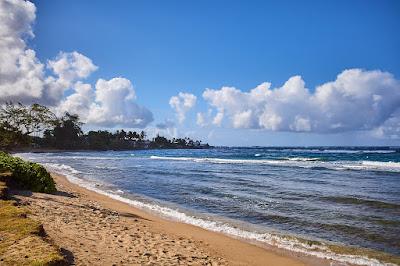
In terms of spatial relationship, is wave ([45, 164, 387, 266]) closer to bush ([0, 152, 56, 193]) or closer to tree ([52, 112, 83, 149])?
bush ([0, 152, 56, 193])

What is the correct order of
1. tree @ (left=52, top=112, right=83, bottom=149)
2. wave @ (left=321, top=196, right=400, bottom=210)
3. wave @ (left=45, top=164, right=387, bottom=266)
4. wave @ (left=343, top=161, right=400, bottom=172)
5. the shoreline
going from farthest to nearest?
tree @ (left=52, top=112, right=83, bottom=149) → wave @ (left=343, top=161, right=400, bottom=172) → wave @ (left=321, top=196, right=400, bottom=210) → wave @ (left=45, top=164, right=387, bottom=266) → the shoreline

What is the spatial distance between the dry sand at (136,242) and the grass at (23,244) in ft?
1.50

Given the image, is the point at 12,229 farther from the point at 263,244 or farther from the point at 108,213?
the point at 263,244

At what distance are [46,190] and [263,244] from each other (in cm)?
1094

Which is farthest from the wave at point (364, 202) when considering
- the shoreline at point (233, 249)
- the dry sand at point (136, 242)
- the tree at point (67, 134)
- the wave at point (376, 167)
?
the tree at point (67, 134)

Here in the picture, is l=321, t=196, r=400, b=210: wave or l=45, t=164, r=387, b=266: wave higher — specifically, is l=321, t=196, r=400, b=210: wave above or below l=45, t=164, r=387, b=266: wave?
above

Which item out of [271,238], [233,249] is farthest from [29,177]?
[271,238]

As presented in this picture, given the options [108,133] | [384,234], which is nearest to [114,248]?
[384,234]

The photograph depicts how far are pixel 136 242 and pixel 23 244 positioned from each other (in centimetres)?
293

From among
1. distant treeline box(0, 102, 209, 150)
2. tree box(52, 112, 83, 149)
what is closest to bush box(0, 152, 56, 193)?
distant treeline box(0, 102, 209, 150)

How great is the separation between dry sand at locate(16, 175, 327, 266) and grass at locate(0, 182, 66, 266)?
0.46 meters

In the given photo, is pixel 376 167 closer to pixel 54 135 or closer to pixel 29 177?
pixel 29 177

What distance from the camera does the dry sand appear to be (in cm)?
826

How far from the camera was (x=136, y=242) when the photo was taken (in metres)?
9.73
